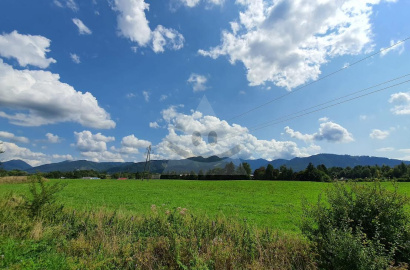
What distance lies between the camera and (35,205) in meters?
9.35

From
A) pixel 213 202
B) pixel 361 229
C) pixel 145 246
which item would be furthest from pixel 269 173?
pixel 361 229

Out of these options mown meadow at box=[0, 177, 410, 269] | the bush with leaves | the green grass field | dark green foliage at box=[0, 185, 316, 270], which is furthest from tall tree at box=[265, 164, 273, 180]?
the bush with leaves

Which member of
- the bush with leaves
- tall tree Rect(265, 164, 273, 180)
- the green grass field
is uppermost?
tall tree Rect(265, 164, 273, 180)

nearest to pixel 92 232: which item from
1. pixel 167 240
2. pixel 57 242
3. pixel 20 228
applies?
pixel 57 242

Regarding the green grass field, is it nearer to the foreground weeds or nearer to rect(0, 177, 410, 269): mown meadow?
rect(0, 177, 410, 269): mown meadow

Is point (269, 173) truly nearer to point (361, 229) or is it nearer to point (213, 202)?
point (213, 202)

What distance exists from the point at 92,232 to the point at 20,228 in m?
2.40

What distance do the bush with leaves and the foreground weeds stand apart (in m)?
0.87

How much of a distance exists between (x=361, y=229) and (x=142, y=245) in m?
5.73

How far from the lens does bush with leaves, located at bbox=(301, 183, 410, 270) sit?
426cm

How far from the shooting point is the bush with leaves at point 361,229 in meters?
4.26

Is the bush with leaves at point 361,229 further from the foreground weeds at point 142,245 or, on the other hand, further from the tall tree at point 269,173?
the tall tree at point 269,173

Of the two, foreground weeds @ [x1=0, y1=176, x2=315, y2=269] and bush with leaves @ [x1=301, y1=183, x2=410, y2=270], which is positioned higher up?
bush with leaves @ [x1=301, y1=183, x2=410, y2=270]

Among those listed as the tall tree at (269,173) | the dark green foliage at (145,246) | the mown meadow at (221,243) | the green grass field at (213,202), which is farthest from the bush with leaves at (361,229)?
the tall tree at (269,173)
